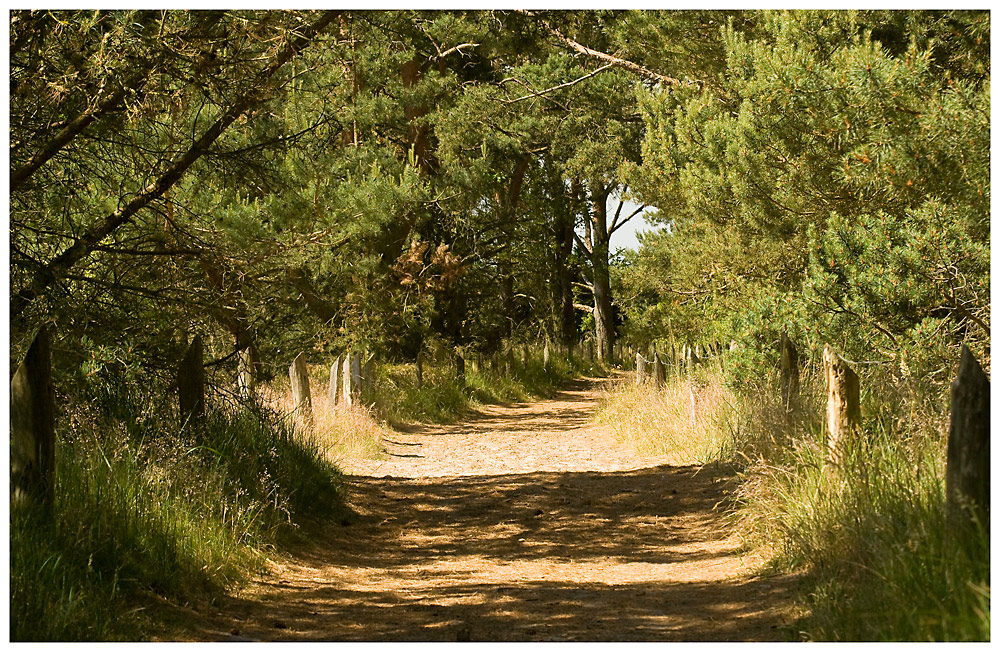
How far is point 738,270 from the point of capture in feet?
47.2

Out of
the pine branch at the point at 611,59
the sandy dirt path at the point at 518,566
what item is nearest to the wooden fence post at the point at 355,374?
the sandy dirt path at the point at 518,566

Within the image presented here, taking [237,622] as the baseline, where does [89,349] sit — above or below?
above

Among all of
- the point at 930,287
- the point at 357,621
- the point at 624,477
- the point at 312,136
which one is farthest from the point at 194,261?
the point at 930,287

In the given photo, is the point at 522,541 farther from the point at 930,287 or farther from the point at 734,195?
the point at 734,195

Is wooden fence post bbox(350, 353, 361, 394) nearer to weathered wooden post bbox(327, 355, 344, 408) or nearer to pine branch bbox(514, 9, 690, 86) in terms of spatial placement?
weathered wooden post bbox(327, 355, 344, 408)

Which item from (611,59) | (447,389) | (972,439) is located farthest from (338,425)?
(972,439)

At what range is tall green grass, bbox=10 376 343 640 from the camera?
4.86m

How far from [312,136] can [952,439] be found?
21.2ft

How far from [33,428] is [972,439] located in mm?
4561

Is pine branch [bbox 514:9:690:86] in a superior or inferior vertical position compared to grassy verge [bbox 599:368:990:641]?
superior

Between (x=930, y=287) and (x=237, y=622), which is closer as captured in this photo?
(x=237, y=622)

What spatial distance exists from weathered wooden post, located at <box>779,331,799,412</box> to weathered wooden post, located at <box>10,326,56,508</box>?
6223 mm

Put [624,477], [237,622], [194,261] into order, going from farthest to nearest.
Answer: [624,477], [194,261], [237,622]

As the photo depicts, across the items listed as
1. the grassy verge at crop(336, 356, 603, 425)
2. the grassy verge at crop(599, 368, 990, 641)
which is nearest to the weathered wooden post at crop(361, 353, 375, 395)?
the grassy verge at crop(336, 356, 603, 425)
